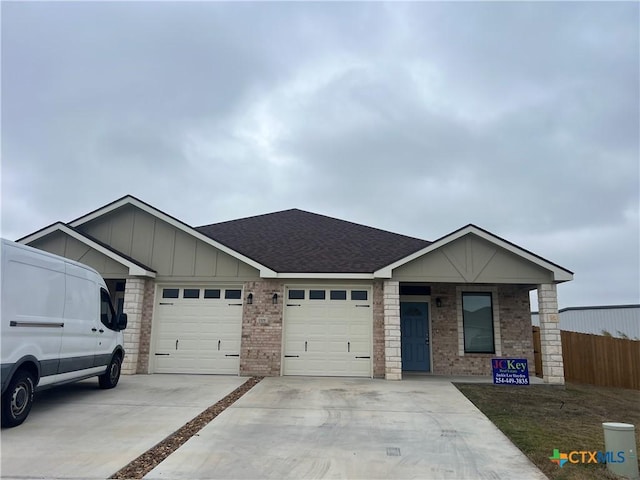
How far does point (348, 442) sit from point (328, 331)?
6557mm

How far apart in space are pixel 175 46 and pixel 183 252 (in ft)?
20.5

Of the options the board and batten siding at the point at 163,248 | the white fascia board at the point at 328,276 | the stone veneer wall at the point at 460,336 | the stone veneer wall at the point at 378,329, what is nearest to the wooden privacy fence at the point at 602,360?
the stone veneer wall at the point at 460,336

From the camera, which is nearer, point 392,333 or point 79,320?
point 79,320

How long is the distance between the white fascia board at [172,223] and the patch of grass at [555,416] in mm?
6292

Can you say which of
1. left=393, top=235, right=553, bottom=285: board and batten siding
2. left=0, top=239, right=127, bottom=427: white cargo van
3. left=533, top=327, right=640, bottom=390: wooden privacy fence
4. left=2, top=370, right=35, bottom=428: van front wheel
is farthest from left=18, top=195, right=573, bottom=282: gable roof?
left=2, top=370, right=35, bottom=428: van front wheel

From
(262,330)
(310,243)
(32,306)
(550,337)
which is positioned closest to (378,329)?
(262,330)

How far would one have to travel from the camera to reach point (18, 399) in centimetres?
605

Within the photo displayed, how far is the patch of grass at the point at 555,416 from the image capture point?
16.9ft

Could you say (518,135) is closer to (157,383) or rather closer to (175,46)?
(175,46)

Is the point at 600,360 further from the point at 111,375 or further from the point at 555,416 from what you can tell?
the point at 111,375

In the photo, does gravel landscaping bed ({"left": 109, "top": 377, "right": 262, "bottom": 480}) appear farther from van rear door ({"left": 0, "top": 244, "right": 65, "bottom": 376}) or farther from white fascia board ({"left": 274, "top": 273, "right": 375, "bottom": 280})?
white fascia board ({"left": 274, "top": 273, "right": 375, "bottom": 280})

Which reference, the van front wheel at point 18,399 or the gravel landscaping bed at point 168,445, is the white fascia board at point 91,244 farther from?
the van front wheel at point 18,399

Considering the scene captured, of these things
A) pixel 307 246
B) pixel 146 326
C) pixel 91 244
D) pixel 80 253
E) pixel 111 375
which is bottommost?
pixel 111 375

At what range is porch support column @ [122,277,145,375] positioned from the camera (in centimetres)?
1182
